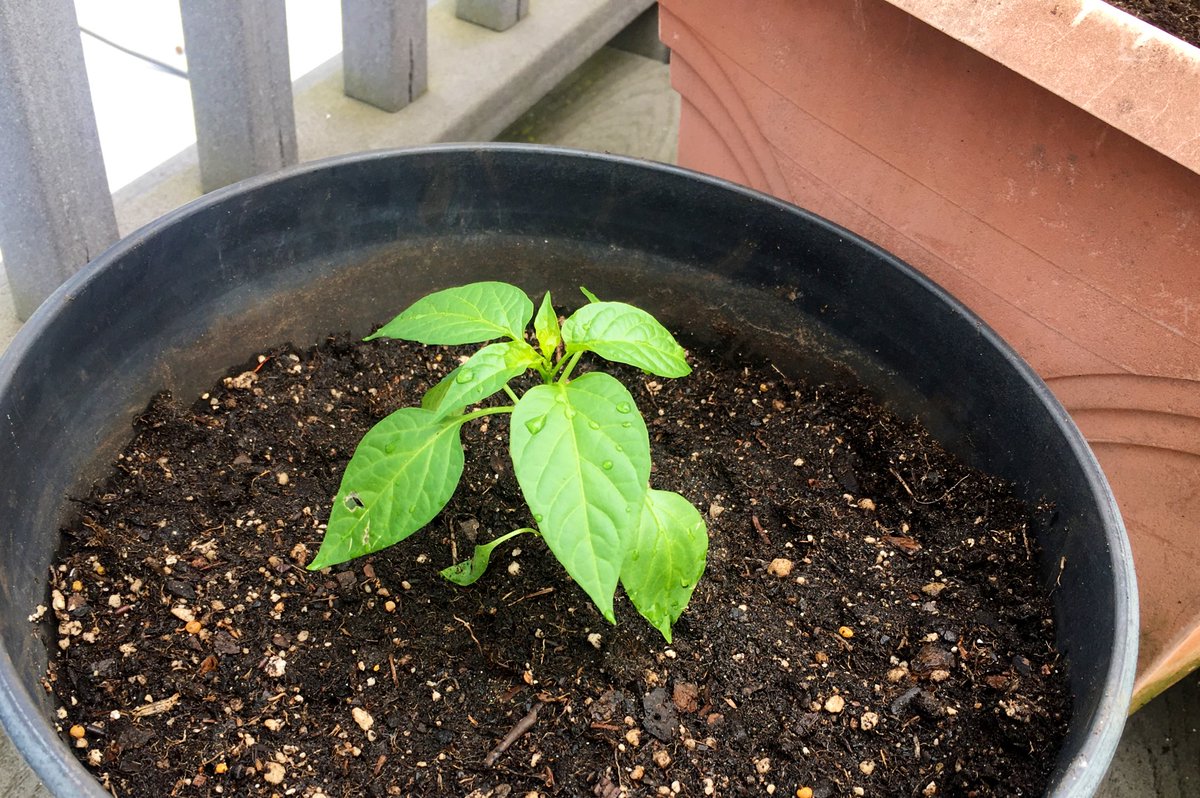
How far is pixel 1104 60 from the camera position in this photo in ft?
3.22

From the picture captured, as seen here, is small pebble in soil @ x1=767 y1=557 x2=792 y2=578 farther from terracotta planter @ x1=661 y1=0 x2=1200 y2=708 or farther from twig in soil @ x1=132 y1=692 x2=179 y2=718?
twig in soil @ x1=132 y1=692 x2=179 y2=718

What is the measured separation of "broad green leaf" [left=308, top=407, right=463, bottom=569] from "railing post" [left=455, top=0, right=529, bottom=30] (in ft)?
4.24

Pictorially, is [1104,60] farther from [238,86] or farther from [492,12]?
[492,12]

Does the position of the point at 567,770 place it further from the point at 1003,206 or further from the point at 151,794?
the point at 1003,206

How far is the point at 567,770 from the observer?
96 cm

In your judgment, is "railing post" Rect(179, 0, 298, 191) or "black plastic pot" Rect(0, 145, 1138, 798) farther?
"railing post" Rect(179, 0, 298, 191)

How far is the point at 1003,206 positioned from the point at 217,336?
90 cm

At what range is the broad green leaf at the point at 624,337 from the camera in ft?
3.05

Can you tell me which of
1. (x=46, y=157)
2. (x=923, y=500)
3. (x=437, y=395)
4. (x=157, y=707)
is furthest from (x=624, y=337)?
(x=46, y=157)

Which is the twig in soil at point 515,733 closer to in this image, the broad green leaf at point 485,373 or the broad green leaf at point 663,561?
the broad green leaf at point 663,561

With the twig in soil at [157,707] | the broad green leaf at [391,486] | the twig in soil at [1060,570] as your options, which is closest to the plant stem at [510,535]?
the broad green leaf at [391,486]

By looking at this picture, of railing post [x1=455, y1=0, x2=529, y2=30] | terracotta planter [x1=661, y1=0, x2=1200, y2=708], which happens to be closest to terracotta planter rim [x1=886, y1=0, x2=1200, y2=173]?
terracotta planter [x1=661, y1=0, x2=1200, y2=708]

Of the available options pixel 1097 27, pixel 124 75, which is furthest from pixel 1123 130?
pixel 124 75

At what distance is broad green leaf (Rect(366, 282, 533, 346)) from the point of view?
95cm
